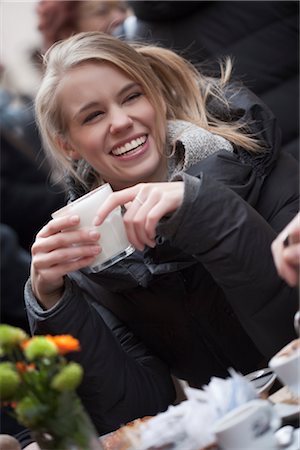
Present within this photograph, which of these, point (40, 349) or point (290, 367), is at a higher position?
point (40, 349)

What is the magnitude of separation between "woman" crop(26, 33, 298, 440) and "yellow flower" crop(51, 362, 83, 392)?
0.44m

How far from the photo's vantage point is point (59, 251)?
1687 millimetres

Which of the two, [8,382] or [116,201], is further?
[116,201]

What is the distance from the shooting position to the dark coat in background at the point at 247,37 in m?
2.83

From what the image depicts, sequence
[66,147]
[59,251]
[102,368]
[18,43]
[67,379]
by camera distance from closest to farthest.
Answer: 1. [67,379]
2. [59,251]
3. [102,368]
4. [66,147]
5. [18,43]

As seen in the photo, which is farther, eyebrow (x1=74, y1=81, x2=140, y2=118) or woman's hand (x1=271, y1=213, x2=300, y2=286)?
eyebrow (x1=74, y1=81, x2=140, y2=118)

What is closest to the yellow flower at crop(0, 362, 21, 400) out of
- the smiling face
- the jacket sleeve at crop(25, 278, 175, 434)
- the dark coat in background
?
the jacket sleeve at crop(25, 278, 175, 434)


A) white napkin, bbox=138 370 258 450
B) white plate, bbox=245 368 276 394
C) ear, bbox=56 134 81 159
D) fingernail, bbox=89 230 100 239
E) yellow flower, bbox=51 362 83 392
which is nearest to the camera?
yellow flower, bbox=51 362 83 392

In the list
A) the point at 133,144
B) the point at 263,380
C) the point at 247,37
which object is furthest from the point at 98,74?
the point at 247,37

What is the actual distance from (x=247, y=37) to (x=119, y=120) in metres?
1.10

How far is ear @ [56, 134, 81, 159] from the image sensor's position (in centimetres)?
215

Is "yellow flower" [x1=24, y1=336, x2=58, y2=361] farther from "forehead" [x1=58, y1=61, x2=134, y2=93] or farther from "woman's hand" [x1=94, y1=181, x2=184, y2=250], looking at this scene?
"forehead" [x1=58, y1=61, x2=134, y2=93]

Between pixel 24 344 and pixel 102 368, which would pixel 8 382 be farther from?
pixel 102 368

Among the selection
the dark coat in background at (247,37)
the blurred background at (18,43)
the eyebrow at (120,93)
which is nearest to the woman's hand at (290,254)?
the eyebrow at (120,93)
